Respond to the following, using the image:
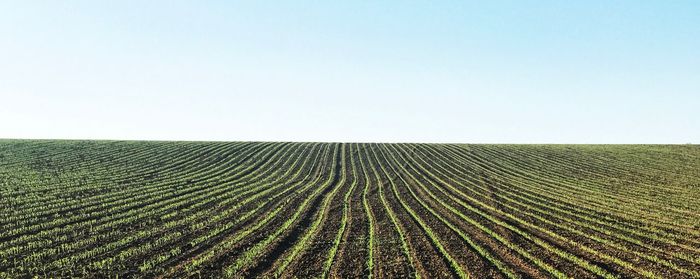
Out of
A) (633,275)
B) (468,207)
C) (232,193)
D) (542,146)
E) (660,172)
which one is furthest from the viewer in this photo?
(542,146)

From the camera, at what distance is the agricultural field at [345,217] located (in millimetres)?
13859

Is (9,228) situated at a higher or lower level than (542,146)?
lower

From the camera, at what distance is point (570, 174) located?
107 feet

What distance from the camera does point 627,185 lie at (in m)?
28.4

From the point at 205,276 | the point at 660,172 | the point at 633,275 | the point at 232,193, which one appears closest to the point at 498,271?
the point at 633,275

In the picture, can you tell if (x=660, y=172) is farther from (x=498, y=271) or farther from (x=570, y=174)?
(x=498, y=271)

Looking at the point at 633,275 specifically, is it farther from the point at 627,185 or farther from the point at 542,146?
the point at 542,146

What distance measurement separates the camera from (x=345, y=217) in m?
20.2

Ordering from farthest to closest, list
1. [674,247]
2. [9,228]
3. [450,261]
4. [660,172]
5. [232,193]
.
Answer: [660,172] < [232,193] < [9,228] < [674,247] < [450,261]

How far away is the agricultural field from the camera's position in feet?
45.5

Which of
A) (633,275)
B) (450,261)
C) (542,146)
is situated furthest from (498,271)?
(542,146)

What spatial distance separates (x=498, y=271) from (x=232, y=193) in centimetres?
1608

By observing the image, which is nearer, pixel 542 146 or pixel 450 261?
pixel 450 261

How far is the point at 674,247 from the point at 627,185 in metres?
14.0
